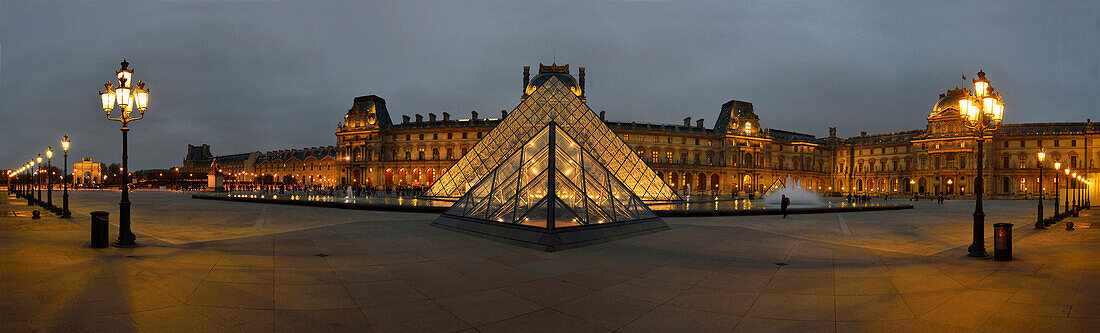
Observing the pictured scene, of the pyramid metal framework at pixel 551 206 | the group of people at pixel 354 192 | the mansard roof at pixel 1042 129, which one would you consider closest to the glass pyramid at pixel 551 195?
the pyramid metal framework at pixel 551 206

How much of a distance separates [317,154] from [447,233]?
3530 inches

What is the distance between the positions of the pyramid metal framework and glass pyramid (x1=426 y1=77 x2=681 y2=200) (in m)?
11.6

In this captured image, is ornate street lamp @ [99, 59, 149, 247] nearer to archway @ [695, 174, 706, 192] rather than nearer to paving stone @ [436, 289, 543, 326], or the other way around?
paving stone @ [436, 289, 543, 326]

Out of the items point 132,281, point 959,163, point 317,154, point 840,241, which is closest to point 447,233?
point 132,281

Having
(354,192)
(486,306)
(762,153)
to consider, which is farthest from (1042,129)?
(486,306)

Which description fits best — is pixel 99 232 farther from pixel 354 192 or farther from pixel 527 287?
pixel 354 192

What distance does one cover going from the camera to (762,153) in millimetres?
68375

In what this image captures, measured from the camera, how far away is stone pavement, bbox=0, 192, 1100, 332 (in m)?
4.55

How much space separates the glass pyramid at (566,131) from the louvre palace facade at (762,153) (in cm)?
3119

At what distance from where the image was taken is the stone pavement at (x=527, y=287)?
455cm

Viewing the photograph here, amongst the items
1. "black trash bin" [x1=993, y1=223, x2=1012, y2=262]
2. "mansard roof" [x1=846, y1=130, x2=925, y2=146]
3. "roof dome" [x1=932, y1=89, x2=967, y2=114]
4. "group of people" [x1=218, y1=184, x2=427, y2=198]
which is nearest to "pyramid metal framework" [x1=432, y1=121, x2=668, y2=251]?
"black trash bin" [x1=993, y1=223, x2=1012, y2=262]

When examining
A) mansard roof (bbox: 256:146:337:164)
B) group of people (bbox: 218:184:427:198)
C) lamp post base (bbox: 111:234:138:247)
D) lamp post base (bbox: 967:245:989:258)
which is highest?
mansard roof (bbox: 256:146:337:164)

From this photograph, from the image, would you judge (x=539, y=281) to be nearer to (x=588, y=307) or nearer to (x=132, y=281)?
(x=588, y=307)

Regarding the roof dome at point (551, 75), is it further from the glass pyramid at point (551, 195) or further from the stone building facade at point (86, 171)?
the stone building facade at point (86, 171)
